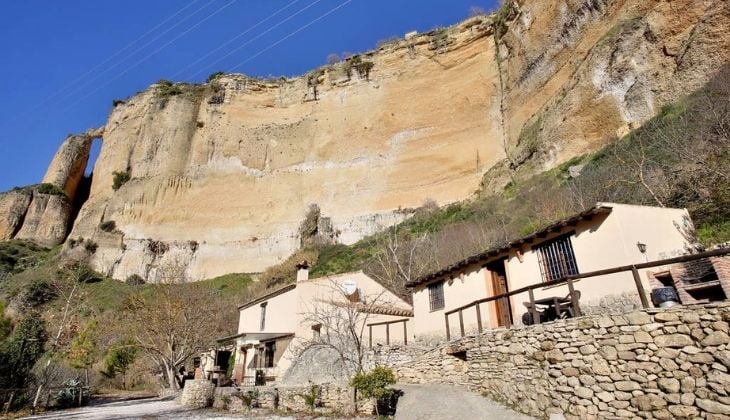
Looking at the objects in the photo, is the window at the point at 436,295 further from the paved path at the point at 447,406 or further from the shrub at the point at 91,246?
the shrub at the point at 91,246

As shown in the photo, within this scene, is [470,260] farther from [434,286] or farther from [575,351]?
[575,351]

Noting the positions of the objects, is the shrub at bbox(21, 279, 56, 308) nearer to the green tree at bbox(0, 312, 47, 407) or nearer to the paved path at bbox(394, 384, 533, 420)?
the green tree at bbox(0, 312, 47, 407)

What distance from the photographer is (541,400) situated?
7.26 m

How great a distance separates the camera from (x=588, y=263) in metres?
9.59

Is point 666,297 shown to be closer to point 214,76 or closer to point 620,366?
point 620,366

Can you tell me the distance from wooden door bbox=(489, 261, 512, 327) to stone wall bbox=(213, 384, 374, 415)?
Result: 4.62m

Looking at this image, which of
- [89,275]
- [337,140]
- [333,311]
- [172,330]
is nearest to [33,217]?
[89,275]

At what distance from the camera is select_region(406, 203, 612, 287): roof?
9.42 metres

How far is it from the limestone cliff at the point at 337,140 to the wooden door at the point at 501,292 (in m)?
17.5

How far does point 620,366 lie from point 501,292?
572cm

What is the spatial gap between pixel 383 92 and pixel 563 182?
28.0m

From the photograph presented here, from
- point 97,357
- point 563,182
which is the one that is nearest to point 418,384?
point 563,182

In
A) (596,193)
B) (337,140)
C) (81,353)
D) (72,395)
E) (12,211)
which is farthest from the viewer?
(12,211)

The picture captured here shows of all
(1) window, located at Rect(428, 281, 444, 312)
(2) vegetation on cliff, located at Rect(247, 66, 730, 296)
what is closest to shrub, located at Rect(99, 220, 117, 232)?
(2) vegetation on cliff, located at Rect(247, 66, 730, 296)
